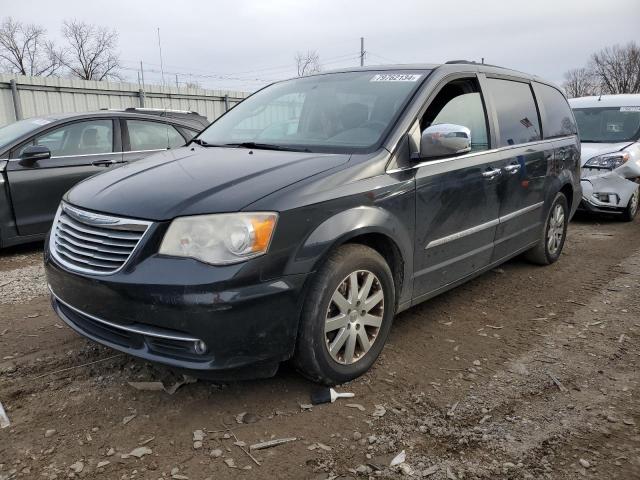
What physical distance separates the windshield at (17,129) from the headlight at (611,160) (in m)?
7.14

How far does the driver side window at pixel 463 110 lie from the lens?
3496 mm

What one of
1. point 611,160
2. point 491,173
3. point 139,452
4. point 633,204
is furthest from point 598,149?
point 139,452

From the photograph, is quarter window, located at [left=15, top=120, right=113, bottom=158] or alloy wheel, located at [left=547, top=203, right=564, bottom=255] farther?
quarter window, located at [left=15, top=120, right=113, bottom=158]

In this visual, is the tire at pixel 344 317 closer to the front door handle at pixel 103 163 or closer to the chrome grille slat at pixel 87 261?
the chrome grille slat at pixel 87 261

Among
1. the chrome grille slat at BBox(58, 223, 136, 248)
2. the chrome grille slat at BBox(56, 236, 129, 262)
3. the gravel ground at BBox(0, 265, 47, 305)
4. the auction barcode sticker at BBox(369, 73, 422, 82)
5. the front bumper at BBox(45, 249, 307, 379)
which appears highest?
the auction barcode sticker at BBox(369, 73, 422, 82)

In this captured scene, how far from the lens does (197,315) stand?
232 cm

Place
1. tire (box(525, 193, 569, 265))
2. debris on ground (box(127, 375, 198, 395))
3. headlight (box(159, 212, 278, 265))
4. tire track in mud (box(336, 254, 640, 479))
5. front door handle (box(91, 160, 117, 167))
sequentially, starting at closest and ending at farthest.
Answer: tire track in mud (box(336, 254, 640, 479)) → headlight (box(159, 212, 278, 265)) → debris on ground (box(127, 375, 198, 395)) → tire (box(525, 193, 569, 265)) → front door handle (box(91, 160, 117, 167))

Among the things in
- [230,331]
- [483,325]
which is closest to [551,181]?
[483,325]

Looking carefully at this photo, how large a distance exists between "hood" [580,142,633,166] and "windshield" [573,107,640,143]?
0.27 m

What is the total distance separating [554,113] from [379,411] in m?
3.85

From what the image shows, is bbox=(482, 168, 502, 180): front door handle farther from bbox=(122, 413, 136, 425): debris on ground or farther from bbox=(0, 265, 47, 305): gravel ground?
bbox=(0, 265, 47, 305): gravel ground

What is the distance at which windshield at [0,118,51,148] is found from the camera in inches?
221

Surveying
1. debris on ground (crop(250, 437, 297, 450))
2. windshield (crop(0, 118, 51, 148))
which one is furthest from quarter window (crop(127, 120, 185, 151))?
debris on ground (crop(250, 437, 297, 450))

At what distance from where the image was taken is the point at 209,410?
8.75 feet
